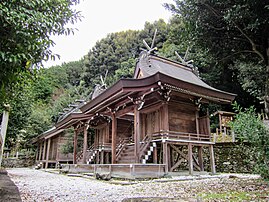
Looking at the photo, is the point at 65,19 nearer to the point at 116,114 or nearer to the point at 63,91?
the point at 116,114

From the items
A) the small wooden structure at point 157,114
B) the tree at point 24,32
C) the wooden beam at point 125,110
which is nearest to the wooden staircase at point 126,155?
the small wooden structure at point 157,114

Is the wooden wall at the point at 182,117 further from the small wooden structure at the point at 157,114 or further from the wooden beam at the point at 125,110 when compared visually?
the wooden beam at the point at 125,110

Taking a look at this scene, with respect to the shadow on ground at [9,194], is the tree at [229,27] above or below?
above

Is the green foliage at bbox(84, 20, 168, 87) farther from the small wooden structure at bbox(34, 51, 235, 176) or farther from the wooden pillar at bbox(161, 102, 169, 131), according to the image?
the wooden pillar at bbox(161, 102, 169, 131)

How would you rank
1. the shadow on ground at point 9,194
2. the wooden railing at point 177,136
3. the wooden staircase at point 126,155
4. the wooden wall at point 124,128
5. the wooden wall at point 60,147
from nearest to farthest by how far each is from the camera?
the shadow on ground at point 9,194, the wooden railing at point 177,136, the wooden staircase at point 126,155, the wooden wall at point 124,128, the wooden wall at point 60,147

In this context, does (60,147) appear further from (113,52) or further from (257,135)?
(113,52)

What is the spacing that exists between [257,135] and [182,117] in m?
5.98

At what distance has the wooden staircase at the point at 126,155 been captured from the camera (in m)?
10.3

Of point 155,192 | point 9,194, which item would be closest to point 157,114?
point 155,192

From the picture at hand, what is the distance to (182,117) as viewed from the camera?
36.1 feet

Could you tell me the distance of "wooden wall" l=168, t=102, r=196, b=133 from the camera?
10641mm

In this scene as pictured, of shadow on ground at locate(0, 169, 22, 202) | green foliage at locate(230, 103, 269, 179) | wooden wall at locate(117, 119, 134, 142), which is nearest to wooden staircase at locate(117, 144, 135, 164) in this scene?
wooden wall at locate(117, 119, 134, 142)

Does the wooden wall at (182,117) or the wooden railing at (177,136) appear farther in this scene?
the wooden wall at (182,117)

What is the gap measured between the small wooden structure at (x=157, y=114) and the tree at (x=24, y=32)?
16.8 feet
